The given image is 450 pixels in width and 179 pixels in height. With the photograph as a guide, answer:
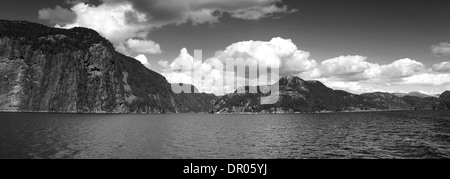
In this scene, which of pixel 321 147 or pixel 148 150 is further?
pixel 321 147

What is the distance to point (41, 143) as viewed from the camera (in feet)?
187
